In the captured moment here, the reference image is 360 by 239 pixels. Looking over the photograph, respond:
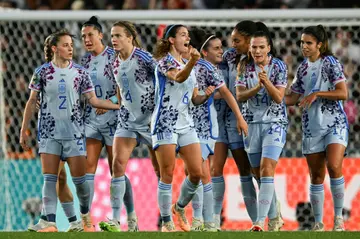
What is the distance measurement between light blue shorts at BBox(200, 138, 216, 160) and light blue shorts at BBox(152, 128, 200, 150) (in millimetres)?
584

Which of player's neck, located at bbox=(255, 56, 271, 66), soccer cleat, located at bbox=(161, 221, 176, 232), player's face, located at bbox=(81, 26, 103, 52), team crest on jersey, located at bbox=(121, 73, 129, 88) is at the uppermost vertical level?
player's face, located at bbox=(81, 26, 103, 52)

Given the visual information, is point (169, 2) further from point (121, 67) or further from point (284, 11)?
point (121, 67)

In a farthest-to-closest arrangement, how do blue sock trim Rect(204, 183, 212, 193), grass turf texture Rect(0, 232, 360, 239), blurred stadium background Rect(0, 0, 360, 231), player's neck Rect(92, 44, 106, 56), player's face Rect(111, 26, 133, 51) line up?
blurred stadium background Rect(0, 0, 360, 231), player's neck Rect(92, 44, 106, 56), blue sock trim Rect(204, 183, 212, 193), player's face Rect(111, 26, 133, 51), grass turf texture Rect(0, 232, 360, 239)

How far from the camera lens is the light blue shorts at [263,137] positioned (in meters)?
11.7

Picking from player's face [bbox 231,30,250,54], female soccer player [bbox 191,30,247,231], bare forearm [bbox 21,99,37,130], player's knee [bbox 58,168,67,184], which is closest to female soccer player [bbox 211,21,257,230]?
player's face [bbox 231,30,250,54]

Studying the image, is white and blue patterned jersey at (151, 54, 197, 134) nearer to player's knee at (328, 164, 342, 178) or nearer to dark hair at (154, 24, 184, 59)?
dark hair at (154, 24, 184, 59)

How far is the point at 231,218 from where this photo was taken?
1506 cm

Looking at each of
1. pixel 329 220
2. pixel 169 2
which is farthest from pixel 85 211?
pixel 169 2

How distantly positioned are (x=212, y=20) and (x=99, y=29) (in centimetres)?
325

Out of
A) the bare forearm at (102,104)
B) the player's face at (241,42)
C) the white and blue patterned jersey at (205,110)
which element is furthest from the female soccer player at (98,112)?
the player's face at (241,42)

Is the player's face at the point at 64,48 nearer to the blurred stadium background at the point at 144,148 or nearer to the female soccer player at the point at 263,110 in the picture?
the female soccer player at the point at 263,110

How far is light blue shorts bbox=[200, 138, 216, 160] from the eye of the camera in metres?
12.1

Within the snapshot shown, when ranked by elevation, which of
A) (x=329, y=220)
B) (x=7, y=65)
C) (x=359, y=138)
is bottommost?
(x=329, y=220)

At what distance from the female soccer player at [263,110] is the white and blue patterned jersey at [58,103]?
1.58 m
